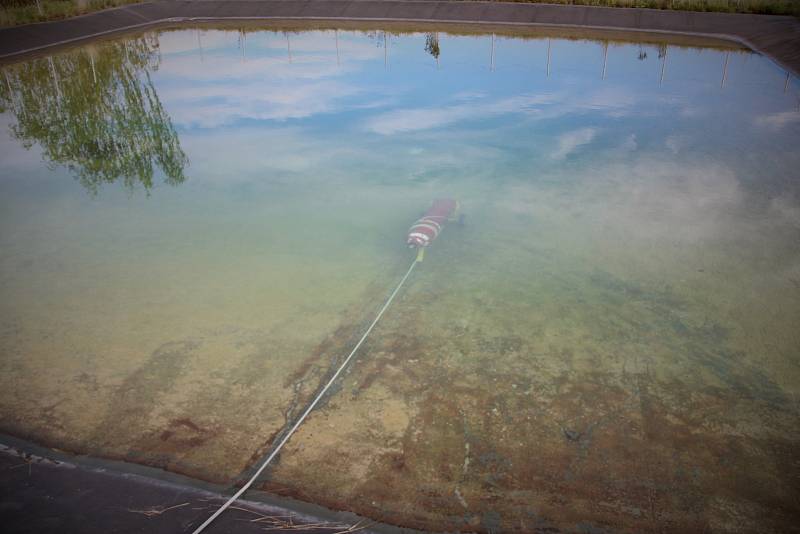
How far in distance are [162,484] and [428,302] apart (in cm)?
213

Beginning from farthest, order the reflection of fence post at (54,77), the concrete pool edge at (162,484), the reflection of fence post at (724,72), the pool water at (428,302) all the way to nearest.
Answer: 1. the reflection of fence post at (724,72)
2. the reflection of fence post at (54,77)
3. the pool water at (428,302)
4. the concrete pool edge at (162,484)

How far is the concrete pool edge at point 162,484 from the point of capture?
2393 millimetres

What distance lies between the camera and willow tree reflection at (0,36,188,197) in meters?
6.63

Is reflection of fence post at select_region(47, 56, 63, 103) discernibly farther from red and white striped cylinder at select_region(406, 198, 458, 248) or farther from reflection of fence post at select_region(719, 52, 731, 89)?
reflection of fence post at select_region(719, 52, 731, 89)

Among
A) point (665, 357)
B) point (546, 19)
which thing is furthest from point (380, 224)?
point (546, 19)

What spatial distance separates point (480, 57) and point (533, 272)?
8935mm

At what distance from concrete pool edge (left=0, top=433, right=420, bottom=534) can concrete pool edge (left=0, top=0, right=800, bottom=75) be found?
11775mm

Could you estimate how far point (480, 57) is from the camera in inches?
480

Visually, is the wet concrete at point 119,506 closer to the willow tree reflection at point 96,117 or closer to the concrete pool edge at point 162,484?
the concrete pool edge at point 162,484

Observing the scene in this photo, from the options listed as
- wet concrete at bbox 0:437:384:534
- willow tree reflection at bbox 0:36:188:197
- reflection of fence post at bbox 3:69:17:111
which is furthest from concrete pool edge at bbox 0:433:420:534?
reflection of fence post at bbox 3:69:17:111

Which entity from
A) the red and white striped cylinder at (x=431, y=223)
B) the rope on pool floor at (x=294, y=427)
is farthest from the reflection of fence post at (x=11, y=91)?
the rope on pool floor at (x=294, y=427)

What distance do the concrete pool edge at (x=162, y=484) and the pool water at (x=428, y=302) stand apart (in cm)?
8

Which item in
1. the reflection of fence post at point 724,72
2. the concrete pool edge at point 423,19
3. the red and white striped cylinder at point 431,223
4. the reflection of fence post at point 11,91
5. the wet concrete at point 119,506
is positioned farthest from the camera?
the concrete pool edge at point 423,19

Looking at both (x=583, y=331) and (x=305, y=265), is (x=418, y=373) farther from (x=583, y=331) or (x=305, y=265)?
(x=305, y=265)
